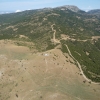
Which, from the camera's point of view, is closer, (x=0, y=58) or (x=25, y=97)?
(x=25, y=97)

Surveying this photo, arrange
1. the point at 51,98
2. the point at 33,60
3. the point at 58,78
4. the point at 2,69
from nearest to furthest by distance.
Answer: the point at 51,98 → the point at 58,78 → the point at 2,69 → the point at 33,60

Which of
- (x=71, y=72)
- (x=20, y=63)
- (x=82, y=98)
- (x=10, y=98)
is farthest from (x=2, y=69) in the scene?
(x=82, y=98)

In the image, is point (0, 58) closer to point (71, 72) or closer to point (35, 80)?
point (35, 80)

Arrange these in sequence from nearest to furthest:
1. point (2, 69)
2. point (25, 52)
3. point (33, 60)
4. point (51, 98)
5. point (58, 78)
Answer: point (51, 98) → point (58, 78) → point (2, 69) → point (33, 60) → point (25, 52)

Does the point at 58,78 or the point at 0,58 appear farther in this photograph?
the point at 0,58

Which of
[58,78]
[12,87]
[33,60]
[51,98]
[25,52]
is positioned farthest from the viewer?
[25,52]

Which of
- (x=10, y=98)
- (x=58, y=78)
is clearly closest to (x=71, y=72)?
(x=58, y=78)

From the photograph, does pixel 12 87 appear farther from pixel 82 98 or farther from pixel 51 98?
pixel 82 98

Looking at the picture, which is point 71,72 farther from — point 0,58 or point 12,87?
point 0,58

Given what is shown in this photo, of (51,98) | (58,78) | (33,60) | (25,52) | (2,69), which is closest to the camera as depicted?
(51,98)
